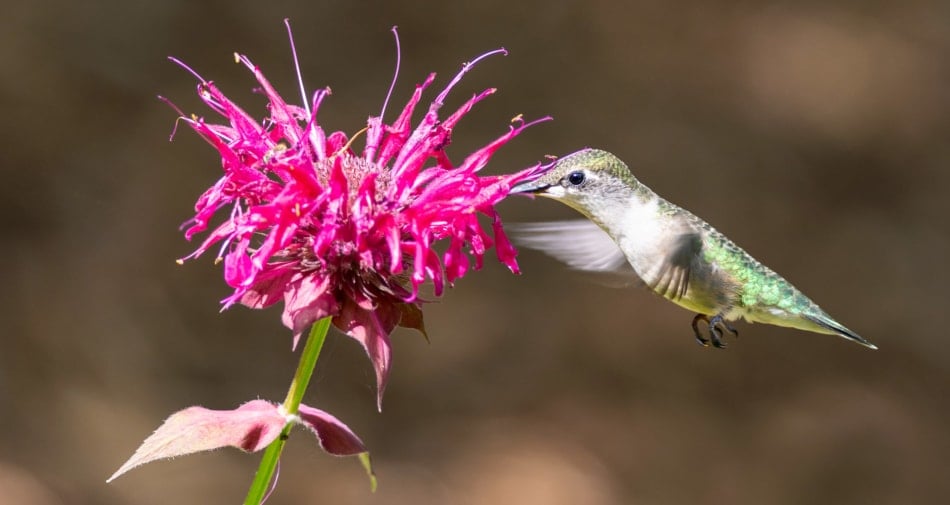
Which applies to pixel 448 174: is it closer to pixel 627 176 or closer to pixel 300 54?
pixel 627 176

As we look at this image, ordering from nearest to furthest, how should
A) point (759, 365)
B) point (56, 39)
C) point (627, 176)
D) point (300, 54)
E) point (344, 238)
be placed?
point (344, 238) < point (627, 176) < point (56, 39) < point (300, 54) < point (759, 365)

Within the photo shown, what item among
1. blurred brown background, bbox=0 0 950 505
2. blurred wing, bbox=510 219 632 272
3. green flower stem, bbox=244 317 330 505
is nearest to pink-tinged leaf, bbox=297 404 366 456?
green flower stem, bbox=244 317 330 505

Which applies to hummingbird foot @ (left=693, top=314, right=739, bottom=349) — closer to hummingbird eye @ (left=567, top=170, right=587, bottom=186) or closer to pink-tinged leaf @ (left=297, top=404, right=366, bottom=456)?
hummingbird eye @ (left=567, top=170, right=587, bottom=186)

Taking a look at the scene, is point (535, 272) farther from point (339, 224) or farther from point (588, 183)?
point (339, 224)

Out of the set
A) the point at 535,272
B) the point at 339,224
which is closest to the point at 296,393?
the point at 339,224

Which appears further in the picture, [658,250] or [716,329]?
[716,329]

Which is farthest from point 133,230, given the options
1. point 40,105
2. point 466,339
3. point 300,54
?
point 466,339

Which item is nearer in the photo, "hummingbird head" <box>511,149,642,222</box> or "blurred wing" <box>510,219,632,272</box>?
"hummingbird head" <box>511,149,642,222</box>
